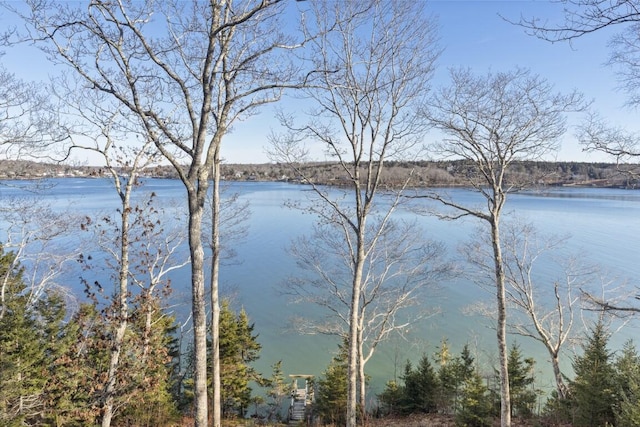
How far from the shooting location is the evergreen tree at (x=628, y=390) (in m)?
6.10

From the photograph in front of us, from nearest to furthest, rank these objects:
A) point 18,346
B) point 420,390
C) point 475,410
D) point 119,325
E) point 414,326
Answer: point 119,325
point 18,346
point 475,410
point 420,390
point 414,326

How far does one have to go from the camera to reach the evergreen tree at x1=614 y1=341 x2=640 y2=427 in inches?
240

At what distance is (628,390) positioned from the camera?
25.6 feet

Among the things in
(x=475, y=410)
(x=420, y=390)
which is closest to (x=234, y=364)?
(x=420, y=390)

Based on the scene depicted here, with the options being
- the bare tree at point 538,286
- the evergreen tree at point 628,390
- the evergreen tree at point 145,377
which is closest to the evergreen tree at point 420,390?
the bare tree at point 538,286

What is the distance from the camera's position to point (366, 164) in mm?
7113

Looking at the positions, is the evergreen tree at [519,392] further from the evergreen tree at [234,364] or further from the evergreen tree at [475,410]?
the evergreen tree at [234,364]

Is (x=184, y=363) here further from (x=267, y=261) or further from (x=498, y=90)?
(x=498, y=90)

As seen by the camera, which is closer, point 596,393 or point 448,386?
point 596,393

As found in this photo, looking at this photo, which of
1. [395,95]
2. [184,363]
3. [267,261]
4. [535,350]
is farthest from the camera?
[267,261]

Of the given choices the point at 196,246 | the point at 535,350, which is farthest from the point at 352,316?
the point at 535,350

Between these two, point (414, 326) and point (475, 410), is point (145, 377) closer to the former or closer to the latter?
point (475, 410)

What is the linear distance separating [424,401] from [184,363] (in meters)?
10.9

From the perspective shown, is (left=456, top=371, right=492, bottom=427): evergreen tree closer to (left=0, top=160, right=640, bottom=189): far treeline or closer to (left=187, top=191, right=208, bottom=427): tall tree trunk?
(left=0, top=160, right=640, bottom=189): far treeline
